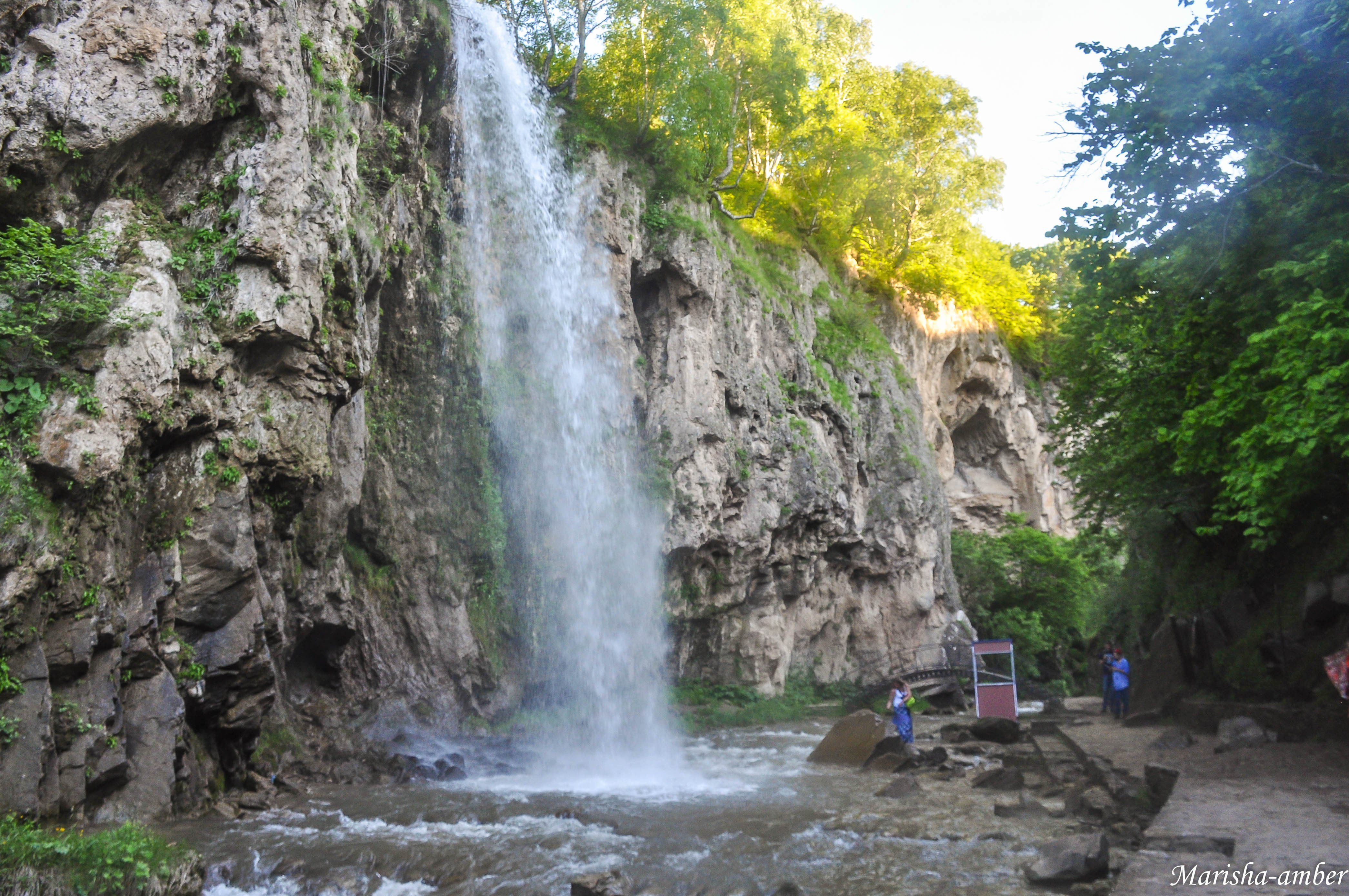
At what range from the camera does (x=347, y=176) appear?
13.0 metres

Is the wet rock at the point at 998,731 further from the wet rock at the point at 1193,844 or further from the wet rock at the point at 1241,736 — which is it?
the wet rock at the point at 1193,844

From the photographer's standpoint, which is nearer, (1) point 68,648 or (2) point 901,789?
(1) point 68,648

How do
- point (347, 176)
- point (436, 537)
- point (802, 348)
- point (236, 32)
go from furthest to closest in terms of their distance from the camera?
point (802, 348) → point (436, 537) → point (347, 176) → point (236, 32)

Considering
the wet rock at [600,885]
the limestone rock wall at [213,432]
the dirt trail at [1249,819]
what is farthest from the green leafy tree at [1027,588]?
the wet rock at [600,885]

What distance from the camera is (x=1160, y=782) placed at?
10.2m

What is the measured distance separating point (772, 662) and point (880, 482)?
788 centimetres

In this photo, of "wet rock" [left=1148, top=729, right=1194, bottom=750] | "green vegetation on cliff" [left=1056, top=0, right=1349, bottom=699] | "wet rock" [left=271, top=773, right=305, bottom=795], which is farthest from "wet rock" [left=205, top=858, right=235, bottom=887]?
"wet rock" [left=1148, top=729, right=1194, bottom=750]

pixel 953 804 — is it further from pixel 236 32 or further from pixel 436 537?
pixel 236 32

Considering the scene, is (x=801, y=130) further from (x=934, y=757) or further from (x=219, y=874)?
(x=219, y=874)

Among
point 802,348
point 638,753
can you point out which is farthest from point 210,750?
point 802,348

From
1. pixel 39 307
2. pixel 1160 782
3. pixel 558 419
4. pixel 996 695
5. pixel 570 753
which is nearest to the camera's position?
pixel 39 307

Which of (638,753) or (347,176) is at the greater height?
(347,176)

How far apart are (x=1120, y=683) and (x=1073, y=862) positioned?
46.8 feet

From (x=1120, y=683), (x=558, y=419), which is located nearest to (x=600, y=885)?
(x=558, y=419)
